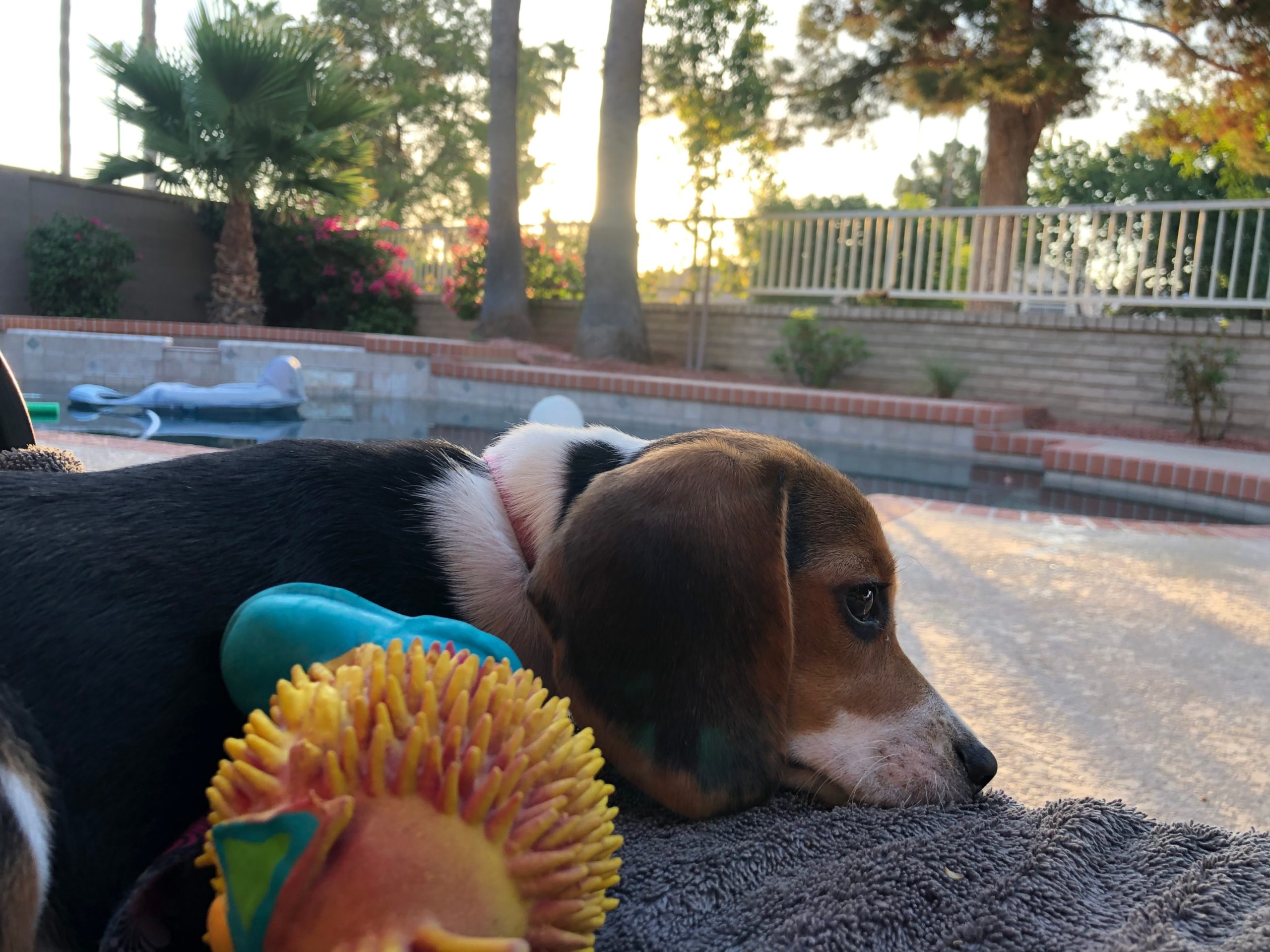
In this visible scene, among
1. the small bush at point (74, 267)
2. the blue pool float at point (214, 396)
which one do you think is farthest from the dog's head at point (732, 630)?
the small bush at point (74, 267)

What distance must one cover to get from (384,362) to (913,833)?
12321 mm

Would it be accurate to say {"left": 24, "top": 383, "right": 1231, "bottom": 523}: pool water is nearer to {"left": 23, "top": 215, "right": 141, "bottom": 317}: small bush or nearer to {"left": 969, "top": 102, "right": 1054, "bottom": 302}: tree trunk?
{"left": 23, "top": 215, "right": 141, "bottom": 317}: small bush

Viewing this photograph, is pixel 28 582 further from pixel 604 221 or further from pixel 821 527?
pixel 604 221

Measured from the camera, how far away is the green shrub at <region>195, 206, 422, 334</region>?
64.6 feet

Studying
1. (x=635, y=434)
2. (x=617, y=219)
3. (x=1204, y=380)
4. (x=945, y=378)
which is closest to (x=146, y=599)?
(x=635, y=434)

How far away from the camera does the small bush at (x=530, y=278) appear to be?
18922 mm

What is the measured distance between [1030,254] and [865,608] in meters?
14.5

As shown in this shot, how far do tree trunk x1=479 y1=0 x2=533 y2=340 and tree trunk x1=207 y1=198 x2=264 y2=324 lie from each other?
469cm

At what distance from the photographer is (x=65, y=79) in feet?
73.3

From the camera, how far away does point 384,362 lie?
13.2 m

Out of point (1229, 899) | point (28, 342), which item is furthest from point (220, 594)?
point (28, 342)

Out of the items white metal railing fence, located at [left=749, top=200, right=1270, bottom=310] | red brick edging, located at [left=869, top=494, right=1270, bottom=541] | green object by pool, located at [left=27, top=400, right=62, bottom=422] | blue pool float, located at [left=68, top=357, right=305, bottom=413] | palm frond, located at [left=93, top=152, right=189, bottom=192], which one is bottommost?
red brick edging, located at [left=869, top=494, right=1270, bottom=541]

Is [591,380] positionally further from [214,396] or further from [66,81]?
[66,81]

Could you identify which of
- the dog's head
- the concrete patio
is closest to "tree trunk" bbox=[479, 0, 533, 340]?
the concrete patio
